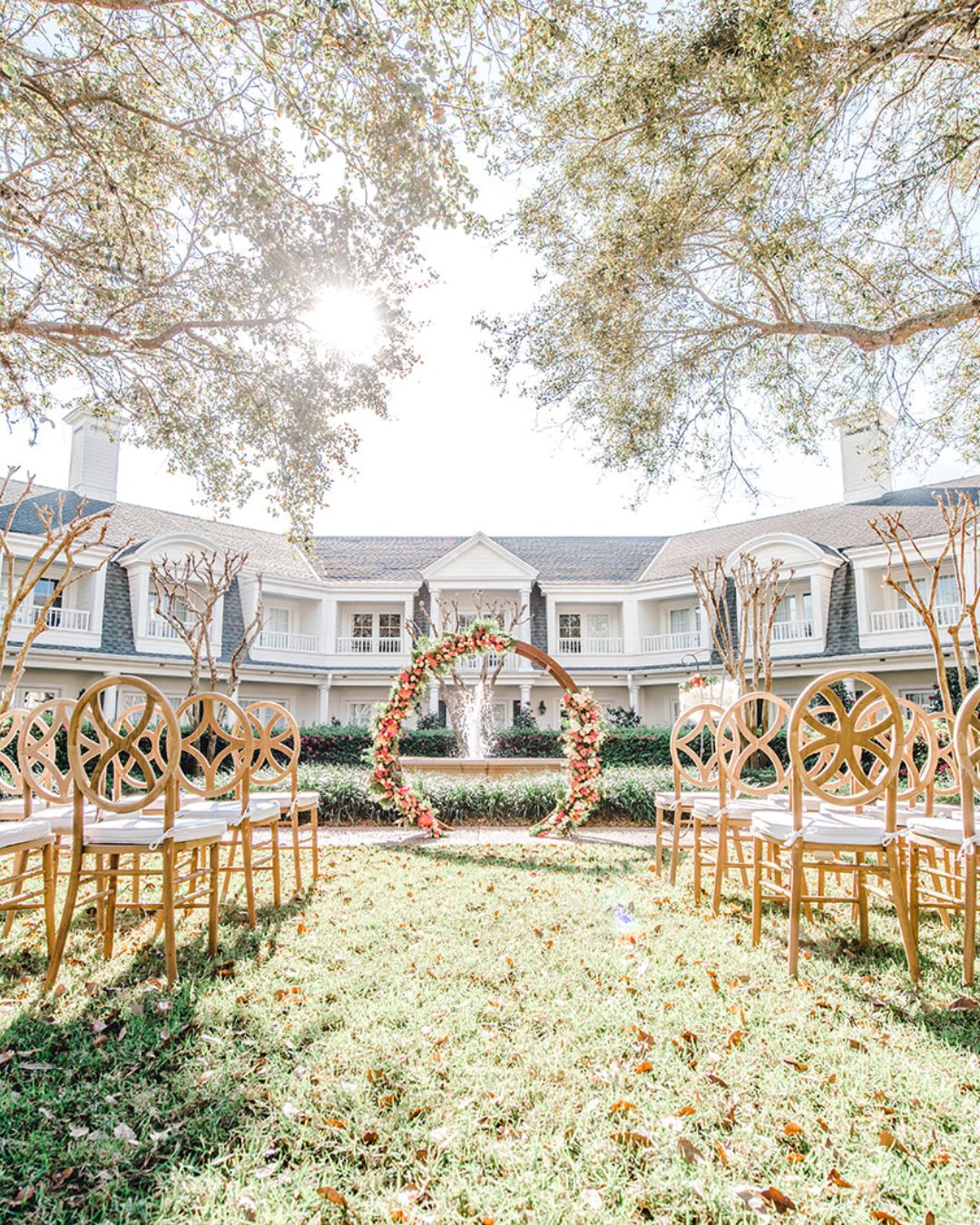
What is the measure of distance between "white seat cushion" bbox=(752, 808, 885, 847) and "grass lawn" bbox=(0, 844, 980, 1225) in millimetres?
639

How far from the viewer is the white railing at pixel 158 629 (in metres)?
20.0

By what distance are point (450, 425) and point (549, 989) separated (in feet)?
25.4

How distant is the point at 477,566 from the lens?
23.7m

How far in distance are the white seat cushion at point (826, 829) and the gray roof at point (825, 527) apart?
16.9 m

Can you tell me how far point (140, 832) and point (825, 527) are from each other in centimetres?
2212

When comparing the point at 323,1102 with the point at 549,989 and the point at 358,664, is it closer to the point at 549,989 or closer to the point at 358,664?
the point at 549,989

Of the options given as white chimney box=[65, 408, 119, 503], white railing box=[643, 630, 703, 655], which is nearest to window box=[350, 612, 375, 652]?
white chimney box=[65, 408, 119, 503]

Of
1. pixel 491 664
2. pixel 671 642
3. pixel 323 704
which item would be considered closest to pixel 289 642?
pixel 323 704

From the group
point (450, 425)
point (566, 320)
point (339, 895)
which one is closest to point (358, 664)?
point (450, 425)

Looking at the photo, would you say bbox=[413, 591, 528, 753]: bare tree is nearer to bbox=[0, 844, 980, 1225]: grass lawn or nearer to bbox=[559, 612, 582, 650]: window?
bbox=[559, 612, 582, 650]: window

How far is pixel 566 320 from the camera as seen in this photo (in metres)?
8.53

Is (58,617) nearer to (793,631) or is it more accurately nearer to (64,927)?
(64,927)

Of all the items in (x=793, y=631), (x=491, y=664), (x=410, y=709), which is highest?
(x=793, y=631)

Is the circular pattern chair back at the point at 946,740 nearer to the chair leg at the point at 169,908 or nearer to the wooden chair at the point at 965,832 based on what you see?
the wooden chair at the point at 965,832
